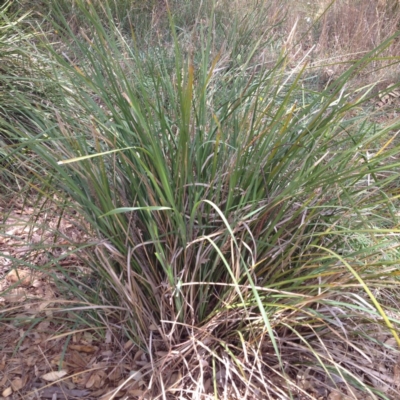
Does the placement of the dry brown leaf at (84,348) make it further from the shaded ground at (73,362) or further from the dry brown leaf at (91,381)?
the dry brown leaf at (91,381)

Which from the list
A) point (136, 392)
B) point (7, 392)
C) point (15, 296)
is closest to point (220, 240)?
point (136, 392)

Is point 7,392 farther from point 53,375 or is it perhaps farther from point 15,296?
point 15,296

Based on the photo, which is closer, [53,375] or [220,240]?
[220,240]

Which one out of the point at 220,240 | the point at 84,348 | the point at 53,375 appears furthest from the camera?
the point at 84,348

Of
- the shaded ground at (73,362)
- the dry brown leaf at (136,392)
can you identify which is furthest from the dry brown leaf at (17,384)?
the dry brown leaf at (136,392)

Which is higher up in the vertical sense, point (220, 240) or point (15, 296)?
point (220, 240)

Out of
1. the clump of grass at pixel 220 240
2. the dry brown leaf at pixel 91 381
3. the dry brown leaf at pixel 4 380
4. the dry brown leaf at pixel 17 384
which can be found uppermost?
the clump of grass at pixel 220 240

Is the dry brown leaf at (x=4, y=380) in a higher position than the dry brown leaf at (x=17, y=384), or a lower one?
lower

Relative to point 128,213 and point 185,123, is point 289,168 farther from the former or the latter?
point 128,213

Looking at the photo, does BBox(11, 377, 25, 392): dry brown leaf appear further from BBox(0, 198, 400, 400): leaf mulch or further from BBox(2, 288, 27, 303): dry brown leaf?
BBox(2, 288, 27, 303): dry brown leaf

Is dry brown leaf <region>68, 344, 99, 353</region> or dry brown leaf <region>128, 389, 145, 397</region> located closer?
dry brown leaf <region>128, 389, 145, 397</region>

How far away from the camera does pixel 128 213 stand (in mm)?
1662

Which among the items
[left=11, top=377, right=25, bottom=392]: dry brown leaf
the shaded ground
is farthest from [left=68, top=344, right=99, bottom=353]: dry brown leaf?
[left=11, top=377, right=25, bottom=392]: dry brown leaf

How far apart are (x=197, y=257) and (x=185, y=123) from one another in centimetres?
44
